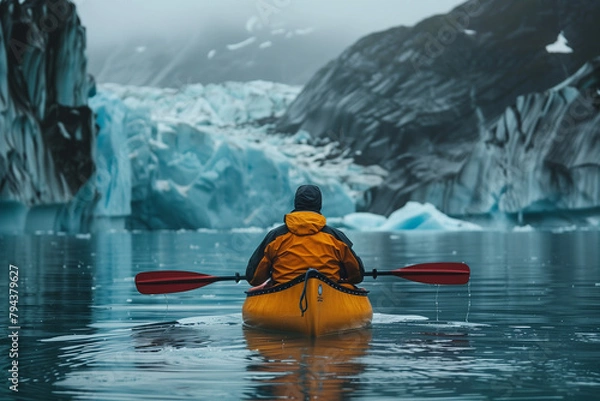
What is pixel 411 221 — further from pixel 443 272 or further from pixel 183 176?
pixel 443 272

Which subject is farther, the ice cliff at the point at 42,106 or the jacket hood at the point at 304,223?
the ice cliff at the point at 42,106

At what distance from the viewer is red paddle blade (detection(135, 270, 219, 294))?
28.7 feet

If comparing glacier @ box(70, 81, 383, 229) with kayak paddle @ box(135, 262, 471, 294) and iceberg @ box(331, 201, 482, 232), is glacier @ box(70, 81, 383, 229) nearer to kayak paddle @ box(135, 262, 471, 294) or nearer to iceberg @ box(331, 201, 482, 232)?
iceberg @ box(331, 201, 482, 232)

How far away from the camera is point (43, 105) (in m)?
38.1

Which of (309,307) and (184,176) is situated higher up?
(184,176)

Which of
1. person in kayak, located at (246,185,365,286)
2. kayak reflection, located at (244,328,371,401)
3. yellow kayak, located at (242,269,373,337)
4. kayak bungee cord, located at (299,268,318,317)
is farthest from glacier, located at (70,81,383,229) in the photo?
kayak bungee cord, located at (299,268,318,317)

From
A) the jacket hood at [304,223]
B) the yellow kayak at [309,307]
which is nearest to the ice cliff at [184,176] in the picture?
the yellow kayak at [309,307]

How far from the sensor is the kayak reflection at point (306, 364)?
4.90 meters

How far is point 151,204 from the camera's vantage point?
51.5 metres

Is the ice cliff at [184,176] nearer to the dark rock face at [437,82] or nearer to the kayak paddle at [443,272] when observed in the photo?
the dark rock face at [437,82]

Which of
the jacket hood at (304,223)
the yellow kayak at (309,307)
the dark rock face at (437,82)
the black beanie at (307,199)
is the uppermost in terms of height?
the dark rock face at (437,82)

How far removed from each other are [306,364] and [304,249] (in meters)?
1.65

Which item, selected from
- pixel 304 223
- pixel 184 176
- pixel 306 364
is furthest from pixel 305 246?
pixel 184 176

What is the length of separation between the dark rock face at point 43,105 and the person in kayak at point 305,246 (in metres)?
27.6
